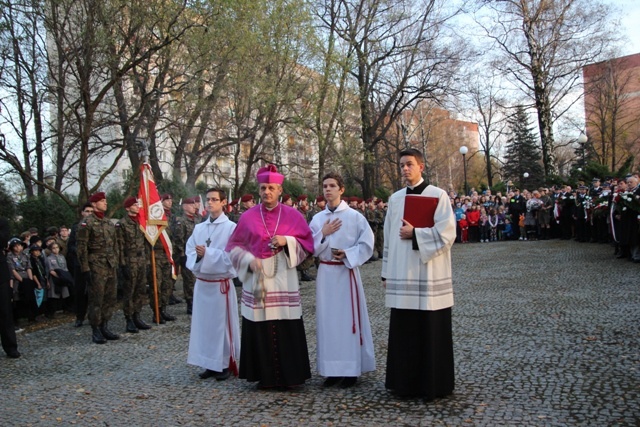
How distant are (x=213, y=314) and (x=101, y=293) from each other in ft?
10.4

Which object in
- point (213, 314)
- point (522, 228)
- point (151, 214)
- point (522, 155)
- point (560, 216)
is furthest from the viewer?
point (522, 155)

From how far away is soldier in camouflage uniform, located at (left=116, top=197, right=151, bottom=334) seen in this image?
9750 mm

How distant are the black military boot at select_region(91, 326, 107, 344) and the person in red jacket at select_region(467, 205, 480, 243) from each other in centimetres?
1885

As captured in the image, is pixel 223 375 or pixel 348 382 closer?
pixel 348 382

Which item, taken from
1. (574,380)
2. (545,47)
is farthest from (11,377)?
(545,47)

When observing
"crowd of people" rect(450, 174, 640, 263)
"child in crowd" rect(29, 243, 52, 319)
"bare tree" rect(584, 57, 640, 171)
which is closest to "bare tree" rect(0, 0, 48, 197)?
"child in crowd" rect(29, 243, 52, 319)

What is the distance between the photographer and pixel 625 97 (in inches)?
1837

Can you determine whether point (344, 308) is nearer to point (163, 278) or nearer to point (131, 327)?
point (131, 327)

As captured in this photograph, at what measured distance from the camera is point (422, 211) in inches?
218

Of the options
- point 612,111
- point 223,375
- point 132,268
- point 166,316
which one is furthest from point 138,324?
point 612,111

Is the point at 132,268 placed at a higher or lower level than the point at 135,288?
higher

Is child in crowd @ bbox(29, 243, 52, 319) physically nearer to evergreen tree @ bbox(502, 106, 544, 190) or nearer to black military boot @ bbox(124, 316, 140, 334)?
black military boot @ bbox(124, 316, 140, 334)

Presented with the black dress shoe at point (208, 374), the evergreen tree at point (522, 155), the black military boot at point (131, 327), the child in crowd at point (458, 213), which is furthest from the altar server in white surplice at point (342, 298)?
the evergreen tree at point (522, 155)

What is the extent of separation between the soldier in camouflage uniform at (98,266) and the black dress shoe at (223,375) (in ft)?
10.2
